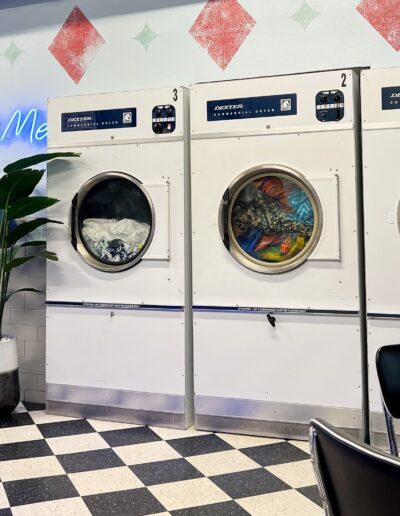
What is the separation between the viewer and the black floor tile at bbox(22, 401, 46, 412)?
13.4 feet

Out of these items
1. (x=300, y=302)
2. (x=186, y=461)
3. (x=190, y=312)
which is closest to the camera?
(x=186, y=461)

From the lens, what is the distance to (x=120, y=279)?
12.0 feet

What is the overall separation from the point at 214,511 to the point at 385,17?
10.2 ft

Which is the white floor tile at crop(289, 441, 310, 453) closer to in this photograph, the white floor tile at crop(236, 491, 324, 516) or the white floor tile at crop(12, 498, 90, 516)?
the white floor tile at crop(236, 491, 324, 516)

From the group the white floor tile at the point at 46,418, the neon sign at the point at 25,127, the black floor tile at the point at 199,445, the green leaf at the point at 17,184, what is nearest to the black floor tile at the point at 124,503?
the black floor tile at the point at 199,445

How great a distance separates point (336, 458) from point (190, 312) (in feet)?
8.08

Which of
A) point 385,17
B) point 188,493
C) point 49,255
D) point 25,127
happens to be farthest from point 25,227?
point 385,17

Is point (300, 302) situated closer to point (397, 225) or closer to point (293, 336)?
point (293, 336)

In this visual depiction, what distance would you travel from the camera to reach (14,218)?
12.2 feet

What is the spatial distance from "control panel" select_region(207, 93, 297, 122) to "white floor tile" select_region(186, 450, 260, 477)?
1.95 m

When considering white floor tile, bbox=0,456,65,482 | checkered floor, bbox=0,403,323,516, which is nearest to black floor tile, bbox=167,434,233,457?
checkered floor, bbox=0,403,323,516

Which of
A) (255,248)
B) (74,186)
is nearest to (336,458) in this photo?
(255,248)

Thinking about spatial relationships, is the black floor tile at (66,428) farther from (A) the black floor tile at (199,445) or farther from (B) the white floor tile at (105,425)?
(A) the black floor tile at (199,445)

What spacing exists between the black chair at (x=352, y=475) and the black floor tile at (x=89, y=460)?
204 cm
